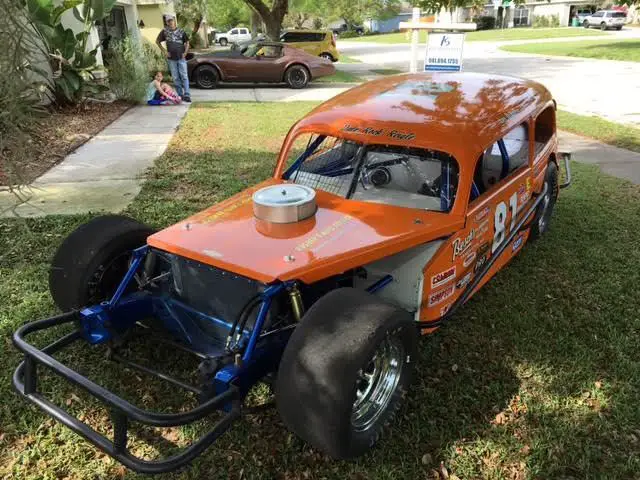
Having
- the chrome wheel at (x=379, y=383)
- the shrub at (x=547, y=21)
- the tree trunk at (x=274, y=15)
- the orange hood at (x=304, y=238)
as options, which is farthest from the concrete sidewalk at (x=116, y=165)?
the shrub at (x=547, y=21)

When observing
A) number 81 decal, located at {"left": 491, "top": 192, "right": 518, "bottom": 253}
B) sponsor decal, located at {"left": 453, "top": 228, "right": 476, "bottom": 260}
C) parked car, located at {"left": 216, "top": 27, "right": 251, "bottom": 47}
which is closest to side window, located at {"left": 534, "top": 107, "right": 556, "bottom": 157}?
number 81 decal, located at {"left": 491, "top": 192, "right": 518, "bottom": 253}

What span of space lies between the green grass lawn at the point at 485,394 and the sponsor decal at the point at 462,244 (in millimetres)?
679

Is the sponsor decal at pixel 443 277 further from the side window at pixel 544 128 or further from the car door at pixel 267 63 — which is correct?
the car door at pixel 267 63

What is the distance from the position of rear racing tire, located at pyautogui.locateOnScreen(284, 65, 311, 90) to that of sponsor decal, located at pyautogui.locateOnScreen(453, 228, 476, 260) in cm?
1399

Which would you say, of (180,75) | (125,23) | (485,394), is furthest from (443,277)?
(125,23)

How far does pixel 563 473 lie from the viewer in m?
2.70

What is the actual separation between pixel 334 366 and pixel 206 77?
50.3 ft

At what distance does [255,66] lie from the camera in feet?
52.9

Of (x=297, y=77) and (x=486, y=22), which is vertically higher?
(x=486, y=22)

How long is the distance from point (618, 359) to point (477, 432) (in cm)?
126

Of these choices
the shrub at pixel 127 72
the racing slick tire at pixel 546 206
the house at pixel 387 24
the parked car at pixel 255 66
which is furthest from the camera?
the house at pixel 387 24

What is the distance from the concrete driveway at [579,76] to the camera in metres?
12.7

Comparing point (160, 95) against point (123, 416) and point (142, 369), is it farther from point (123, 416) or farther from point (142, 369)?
point (123, 416)

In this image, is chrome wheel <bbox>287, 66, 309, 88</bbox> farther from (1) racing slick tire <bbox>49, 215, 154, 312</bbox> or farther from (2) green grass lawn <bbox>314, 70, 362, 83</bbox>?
(1) racing slick tire <bbox>49, 215, 154, 312</bbox>
